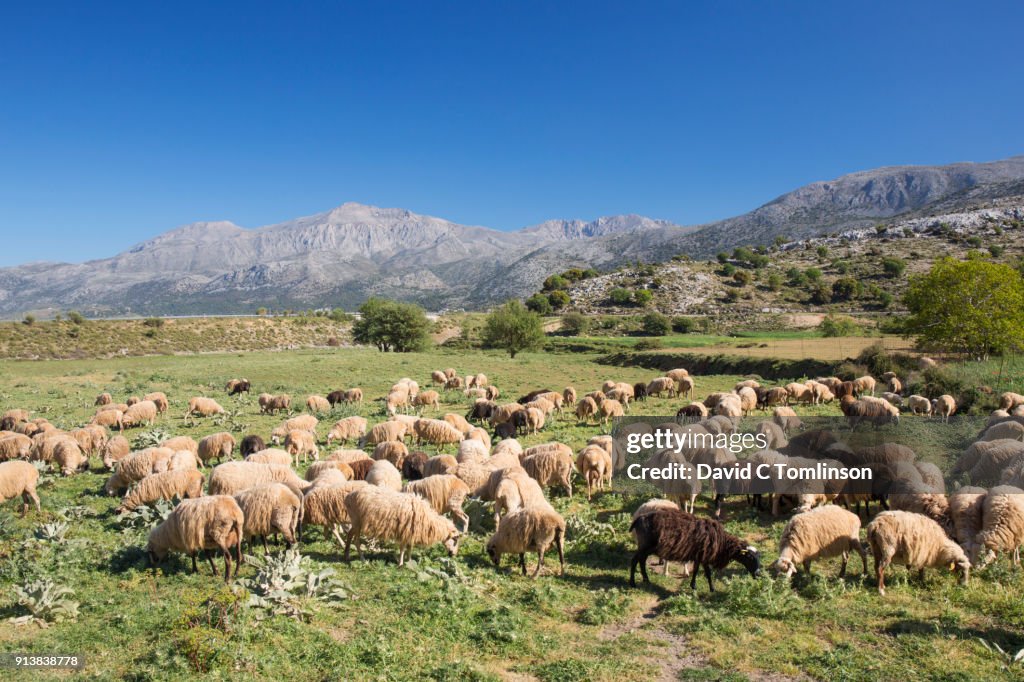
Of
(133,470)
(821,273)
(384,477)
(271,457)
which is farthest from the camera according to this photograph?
(821,273)

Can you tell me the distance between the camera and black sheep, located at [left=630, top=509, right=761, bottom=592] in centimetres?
888

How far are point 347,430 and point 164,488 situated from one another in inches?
341

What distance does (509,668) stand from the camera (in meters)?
6.68

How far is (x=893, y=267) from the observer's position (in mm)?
94188

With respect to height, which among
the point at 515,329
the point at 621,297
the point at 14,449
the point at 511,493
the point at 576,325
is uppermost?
the point at 621,297

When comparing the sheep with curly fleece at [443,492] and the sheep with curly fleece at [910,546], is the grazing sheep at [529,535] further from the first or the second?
the sheep with curly fleece at [910,546]

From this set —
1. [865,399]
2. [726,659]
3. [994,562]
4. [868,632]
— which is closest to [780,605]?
[868,632]

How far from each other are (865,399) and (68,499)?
28.7 meters

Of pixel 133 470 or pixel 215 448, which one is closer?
pixel 133 470

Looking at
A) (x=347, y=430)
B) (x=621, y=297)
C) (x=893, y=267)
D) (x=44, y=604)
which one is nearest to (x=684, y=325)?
(x=621, y=297)

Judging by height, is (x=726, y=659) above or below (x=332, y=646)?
below

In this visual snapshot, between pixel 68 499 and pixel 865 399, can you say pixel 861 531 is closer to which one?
pixel 865 399

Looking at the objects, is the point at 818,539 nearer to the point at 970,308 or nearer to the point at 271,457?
the point at 271,457

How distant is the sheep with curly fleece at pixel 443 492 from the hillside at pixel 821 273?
77.9 meters
